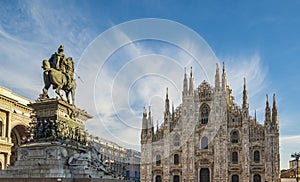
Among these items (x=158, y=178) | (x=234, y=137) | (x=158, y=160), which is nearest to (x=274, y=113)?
(x=234, y=137)

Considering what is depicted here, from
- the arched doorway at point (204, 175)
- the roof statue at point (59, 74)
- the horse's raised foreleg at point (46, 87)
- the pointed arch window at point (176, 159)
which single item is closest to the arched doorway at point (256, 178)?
the arched doorway at point (204, 175)

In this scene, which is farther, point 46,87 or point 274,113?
point 274,113

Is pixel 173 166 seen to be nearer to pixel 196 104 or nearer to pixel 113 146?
pixel 196 104

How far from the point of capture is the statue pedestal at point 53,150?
606 inches

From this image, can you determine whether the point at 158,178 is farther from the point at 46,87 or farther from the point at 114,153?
the point at 46,87

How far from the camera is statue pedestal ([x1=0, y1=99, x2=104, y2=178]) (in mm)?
15398

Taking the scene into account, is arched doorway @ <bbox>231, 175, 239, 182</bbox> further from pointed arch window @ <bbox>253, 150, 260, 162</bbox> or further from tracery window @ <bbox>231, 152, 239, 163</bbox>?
pointed arch window @ <bbox>253, 150, 260, 162</bbox>

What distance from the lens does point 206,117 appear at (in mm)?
61281

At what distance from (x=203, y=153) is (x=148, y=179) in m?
11.1

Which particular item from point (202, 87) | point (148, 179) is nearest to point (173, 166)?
point (148, 179)

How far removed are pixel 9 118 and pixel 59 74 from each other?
25.0 meters

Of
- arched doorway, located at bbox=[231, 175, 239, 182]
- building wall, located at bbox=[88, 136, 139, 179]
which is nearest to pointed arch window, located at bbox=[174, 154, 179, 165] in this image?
arched doorway, located at bbox=[231, 175, 239, 182]

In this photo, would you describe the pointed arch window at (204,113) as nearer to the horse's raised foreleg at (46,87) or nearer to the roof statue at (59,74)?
the roof statue at (59,74)

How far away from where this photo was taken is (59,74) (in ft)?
58.5
